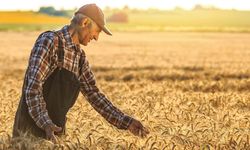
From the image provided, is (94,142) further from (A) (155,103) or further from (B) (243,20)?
(B) (243,20)

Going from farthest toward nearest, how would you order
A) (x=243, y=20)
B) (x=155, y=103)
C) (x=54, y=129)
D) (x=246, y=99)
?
(x=243, y=20)
(x=246, y=99)
(x=155, y=103)
(x=54, y=129)

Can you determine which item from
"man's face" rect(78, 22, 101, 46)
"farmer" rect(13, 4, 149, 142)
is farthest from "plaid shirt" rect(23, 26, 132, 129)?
"man's face" rect(78, 22, 101, 46)

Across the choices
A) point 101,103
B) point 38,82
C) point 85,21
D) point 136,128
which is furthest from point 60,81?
point 136,128

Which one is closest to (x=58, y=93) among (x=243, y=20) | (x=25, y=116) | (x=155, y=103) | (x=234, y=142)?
(x=25, y=116)

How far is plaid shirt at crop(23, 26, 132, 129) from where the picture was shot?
20.0 ft

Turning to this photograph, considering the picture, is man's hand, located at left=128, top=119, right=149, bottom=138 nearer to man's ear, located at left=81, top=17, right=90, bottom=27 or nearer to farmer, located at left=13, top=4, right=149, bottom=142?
farmer, located at left=13, top=4, right=149, bottom=142

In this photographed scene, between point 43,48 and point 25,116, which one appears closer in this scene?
point 43,48

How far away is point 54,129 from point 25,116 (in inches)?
27.0

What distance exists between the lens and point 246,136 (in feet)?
24.6

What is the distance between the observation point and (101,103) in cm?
685

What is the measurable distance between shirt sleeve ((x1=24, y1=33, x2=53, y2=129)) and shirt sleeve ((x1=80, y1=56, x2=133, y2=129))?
662 millimetres

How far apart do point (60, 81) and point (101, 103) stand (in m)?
0.58

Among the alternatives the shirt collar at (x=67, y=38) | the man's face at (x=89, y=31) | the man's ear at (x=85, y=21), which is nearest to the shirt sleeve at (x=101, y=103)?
the shirt collar at (x=67, y=38)

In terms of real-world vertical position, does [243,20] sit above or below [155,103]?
below
